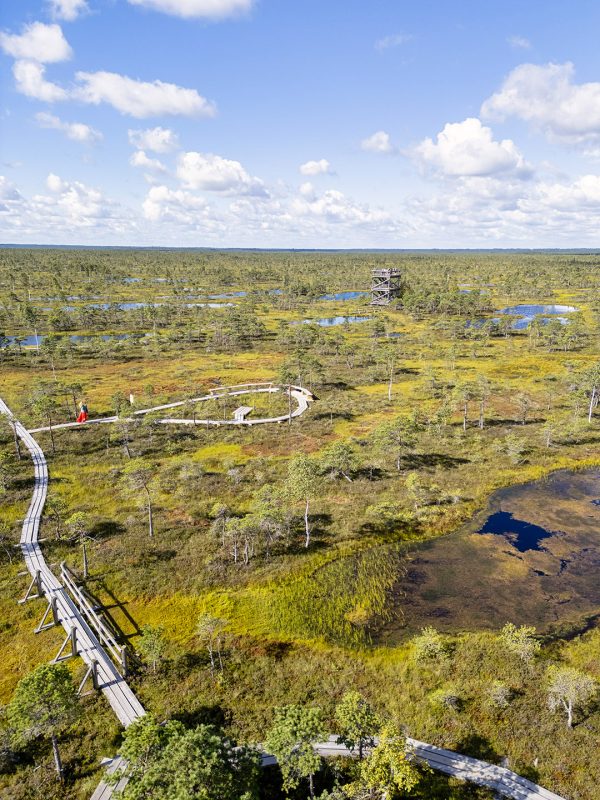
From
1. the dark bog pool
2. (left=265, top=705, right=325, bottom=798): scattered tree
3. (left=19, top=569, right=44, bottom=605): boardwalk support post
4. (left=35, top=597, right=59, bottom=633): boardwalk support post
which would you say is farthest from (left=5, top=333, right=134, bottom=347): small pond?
(left=265, top=705, right=325, bottom=798): scattered tree

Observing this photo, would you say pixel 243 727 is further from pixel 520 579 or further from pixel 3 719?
pixel 520 579

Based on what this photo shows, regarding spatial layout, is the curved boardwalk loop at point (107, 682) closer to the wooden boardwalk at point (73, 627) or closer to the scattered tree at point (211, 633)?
the wooden boardwalk at point (73, 627)

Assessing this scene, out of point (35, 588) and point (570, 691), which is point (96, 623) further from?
point (570, 691)

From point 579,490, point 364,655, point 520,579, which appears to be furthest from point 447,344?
point 364,655

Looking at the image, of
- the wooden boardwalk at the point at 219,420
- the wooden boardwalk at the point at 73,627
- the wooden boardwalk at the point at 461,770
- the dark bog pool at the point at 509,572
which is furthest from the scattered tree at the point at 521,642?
the wooden boardwalk at the point at 219,420

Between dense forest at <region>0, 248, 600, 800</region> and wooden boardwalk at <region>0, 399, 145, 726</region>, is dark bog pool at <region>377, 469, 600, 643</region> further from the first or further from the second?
wooden boardwalk at <region>0, 399, 145, 726</region>
